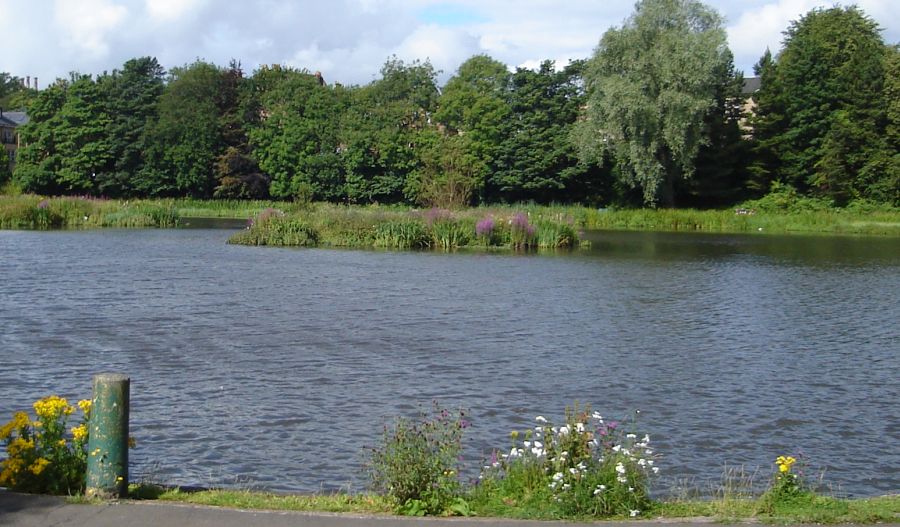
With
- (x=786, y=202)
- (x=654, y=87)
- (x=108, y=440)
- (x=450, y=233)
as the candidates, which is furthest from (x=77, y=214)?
(x=108, y=440)

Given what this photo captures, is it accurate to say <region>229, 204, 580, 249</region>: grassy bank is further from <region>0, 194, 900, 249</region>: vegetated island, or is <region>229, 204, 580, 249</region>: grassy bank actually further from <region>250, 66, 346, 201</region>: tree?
<region>250, 66, 346, 201</region>: tree

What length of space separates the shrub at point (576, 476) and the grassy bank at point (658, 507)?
177 mm

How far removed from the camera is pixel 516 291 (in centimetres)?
2692

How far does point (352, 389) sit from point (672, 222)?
5165cm

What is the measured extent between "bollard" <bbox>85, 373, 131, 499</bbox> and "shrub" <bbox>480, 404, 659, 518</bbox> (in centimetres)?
287

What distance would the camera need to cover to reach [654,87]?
203 feet

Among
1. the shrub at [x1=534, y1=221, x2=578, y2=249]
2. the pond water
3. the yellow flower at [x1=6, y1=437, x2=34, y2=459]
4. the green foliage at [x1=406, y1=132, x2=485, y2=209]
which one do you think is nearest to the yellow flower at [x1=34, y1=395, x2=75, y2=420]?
the yellow flower at [x1=6, y1=437, x2=34, y2=459]

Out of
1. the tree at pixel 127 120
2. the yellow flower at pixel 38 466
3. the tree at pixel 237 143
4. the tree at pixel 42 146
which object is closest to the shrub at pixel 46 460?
the yellow flower at pixel 38 466

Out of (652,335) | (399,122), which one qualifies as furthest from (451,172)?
(652,335)

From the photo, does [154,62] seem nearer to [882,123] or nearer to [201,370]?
[882,123]

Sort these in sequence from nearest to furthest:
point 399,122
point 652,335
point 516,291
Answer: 1. point 652,335
2. point 516,291
3. point 399,122

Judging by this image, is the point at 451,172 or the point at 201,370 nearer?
the point at 201,370

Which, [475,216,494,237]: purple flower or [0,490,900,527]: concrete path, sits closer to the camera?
[0,490,900,527]: concrete path

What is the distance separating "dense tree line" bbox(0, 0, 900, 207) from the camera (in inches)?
2457
